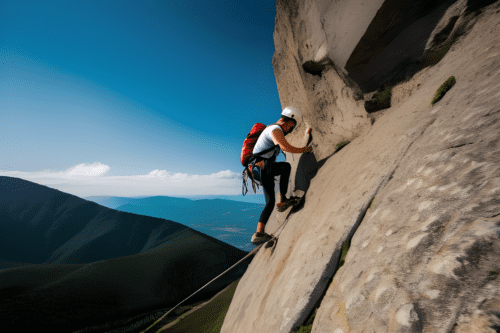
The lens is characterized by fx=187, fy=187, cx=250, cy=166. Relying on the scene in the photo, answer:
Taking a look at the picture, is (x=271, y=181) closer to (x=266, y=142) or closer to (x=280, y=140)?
(x=266, y=142)

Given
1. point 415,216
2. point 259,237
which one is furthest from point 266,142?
point 415,216

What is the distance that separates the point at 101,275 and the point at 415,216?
47370 mm

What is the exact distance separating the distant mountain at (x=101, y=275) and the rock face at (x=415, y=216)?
3476cm

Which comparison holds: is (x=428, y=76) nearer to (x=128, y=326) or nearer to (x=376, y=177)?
(x=376, y=177)

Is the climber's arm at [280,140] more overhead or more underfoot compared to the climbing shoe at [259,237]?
more overhead

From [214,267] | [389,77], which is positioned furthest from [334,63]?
[214,267]

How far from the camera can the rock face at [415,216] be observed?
1.40 m

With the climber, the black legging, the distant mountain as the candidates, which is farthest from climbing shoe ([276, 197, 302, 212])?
the distant mountain

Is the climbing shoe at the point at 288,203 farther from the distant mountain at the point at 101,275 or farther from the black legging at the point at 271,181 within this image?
the distant mountain at the point at 101,275

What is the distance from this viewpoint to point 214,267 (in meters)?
41.9

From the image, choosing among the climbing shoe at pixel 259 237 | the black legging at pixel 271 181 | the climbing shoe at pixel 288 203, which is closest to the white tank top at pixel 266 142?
the black legging at pixel 271 181

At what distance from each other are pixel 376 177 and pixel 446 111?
61.1 inches

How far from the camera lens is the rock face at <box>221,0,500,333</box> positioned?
1397 mm

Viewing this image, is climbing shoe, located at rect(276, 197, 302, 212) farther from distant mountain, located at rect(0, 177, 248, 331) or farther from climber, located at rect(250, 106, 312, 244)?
distant mountain, located at rect(0, 177, 248, 331)
